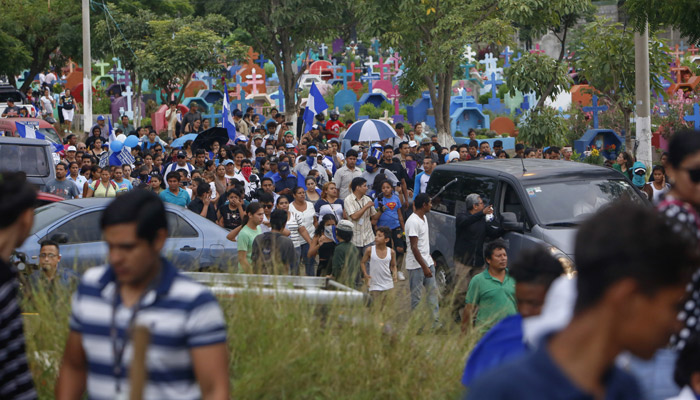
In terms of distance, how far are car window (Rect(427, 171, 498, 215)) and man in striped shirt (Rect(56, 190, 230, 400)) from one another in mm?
7286

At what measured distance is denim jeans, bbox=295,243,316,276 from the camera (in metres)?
10.6

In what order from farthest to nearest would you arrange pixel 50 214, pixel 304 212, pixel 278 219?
pixel 304 212 < pixel 50 214 < pixel 278 219

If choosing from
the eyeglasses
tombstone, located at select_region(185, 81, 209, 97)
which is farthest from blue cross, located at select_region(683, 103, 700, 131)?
tombstone, located at select_region(185, 81, 209, 97)

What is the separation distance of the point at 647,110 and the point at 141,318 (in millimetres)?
14311

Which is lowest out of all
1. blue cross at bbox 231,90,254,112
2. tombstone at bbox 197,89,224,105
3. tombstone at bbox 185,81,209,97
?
blue cross at bbox 231,90,254,112

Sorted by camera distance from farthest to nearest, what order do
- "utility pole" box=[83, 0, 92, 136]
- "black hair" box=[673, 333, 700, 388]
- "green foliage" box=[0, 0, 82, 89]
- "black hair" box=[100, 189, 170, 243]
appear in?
"green foliage" box=[0, 0, 82, 89], "utility pole" box=[83, 0, 92, 136], "black hair" box=[673, 333, 700, 388], "black hair" box=[100, 189, 170, 243]

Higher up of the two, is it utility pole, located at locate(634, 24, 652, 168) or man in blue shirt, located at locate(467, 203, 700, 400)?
utility pole, located at locate(634, 24, 652, 168)

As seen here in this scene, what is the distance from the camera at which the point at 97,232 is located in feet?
33.8

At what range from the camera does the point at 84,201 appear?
34.8 feet

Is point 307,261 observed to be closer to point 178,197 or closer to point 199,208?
point 199,208

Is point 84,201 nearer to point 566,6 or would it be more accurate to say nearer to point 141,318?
point 141,318

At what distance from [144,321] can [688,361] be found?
7.61 feet

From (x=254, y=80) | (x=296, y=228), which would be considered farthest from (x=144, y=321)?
(x=254, y=80)

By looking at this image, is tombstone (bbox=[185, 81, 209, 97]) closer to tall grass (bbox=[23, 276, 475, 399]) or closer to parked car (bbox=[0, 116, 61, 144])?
parked car (bbox=[0, 116, 61, 144])
